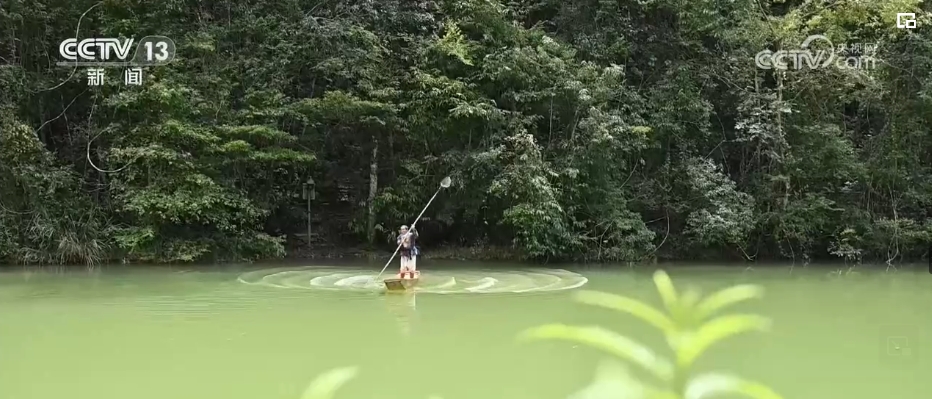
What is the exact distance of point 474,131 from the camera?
48.1 feet

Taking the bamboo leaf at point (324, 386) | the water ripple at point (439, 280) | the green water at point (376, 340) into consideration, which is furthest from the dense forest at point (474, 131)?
the bamboo leaf at point (324, 386)

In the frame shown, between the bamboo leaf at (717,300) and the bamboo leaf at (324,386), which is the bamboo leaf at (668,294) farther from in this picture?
the bamboo leaf at (324,386)

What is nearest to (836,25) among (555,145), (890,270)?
(890,270)

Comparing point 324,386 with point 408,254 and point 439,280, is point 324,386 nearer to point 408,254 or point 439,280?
point 408,254

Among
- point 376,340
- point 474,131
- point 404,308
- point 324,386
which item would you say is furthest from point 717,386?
point 474,131

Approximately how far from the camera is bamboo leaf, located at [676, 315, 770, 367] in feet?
3.27

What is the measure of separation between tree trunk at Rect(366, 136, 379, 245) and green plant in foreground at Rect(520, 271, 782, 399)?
14195 millimetres

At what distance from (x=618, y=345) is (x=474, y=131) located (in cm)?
1377

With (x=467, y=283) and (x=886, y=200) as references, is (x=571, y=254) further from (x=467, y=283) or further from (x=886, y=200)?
(x=886, y=200)

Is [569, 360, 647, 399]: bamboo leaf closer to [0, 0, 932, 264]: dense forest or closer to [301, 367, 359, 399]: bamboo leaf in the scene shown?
[301, 367, 359, 399]: bamboo leaf

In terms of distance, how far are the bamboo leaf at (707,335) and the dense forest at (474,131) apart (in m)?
12.4

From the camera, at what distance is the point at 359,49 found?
570 inches

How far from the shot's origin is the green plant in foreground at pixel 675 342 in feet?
3.27

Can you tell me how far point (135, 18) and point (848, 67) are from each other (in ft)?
44.2
